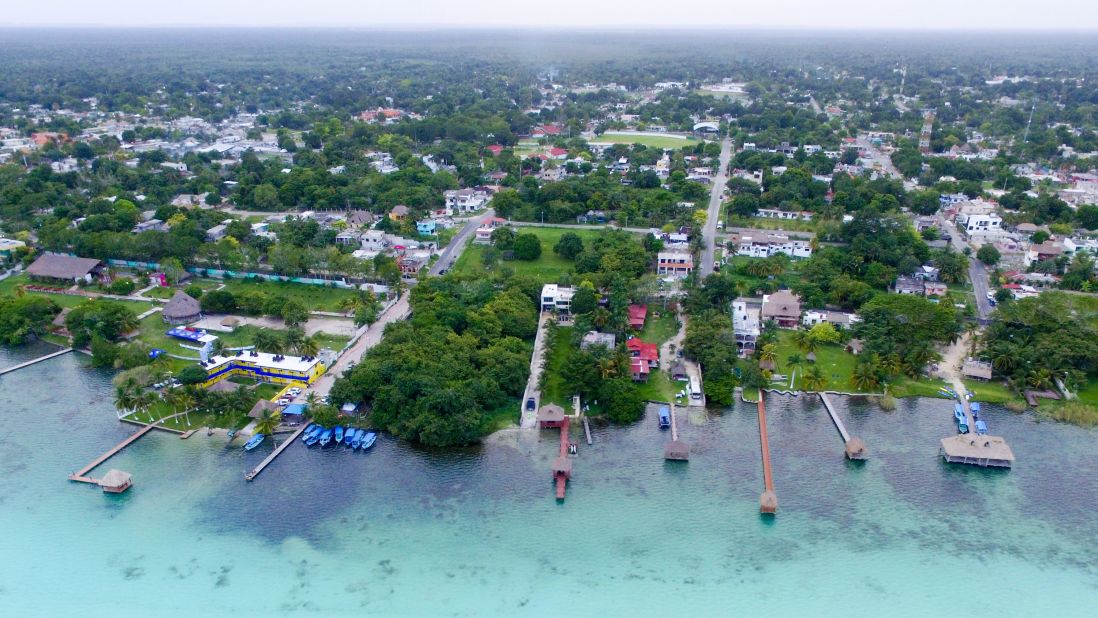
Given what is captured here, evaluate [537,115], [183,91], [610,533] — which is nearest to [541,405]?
[610,533]

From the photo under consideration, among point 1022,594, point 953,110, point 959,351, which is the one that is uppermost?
point 953,110

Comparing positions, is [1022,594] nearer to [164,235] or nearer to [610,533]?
[610,533]

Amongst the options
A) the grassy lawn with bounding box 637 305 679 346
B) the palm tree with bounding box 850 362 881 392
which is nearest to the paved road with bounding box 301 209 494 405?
the grassy lawn with bounding box 637 305 679 346

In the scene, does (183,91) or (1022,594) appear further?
(183,91)

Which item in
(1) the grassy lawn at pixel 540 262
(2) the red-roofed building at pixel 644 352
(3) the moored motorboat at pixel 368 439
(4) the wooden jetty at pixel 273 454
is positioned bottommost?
(4) the wooden jetty at pixel 273 454

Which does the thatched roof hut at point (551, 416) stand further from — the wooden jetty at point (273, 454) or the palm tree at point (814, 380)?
the palm tree at point (814, 380)

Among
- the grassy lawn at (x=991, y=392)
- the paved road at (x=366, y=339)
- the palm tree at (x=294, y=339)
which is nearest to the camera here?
the grassy lawn at (x=991, y=392)

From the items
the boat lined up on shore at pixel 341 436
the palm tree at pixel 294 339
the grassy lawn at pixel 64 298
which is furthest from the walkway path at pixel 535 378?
the grassy lawn at pixel 64 298
